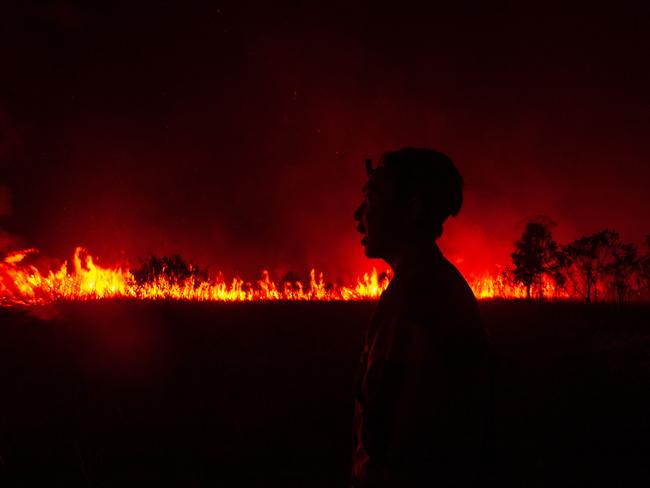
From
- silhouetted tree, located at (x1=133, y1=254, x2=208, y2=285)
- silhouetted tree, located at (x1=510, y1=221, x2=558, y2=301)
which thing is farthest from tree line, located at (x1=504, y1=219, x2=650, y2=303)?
silhouetted tree, located at (x1=133, y1=254, x2=208, y2=285)

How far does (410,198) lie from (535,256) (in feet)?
53.6

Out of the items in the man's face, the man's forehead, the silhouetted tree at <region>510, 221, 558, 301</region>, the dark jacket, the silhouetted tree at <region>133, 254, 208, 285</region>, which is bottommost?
the dark jacket

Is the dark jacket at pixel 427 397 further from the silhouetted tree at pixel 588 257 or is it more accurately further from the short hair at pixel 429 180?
the silhouetted tree at pixel 588 257

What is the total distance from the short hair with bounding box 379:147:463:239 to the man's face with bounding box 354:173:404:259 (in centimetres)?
4

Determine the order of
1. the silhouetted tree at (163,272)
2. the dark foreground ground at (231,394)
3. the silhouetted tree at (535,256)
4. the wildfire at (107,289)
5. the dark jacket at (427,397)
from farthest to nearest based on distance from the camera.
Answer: the silhouetted tree at (535,256)
the silhouetted tree at (163,272)
the wildfire at (107,289)
the dark foreground ground at (231,394)
the dark jacket at (427,397)

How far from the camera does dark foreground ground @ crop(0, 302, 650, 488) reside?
5.76m

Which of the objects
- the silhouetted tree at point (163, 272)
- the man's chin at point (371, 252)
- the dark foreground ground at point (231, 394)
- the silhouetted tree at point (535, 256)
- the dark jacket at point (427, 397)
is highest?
the silhouetted tree at point (535, 256)

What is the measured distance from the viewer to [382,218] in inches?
63.6

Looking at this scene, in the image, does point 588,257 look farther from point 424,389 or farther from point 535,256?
point 424,389

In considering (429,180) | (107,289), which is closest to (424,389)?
(429,180)

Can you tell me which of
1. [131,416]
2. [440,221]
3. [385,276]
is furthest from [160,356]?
[385,276]

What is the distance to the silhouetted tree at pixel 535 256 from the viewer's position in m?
16.4

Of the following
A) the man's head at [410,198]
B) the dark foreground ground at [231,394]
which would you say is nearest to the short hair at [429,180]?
the man's head at [410,198]

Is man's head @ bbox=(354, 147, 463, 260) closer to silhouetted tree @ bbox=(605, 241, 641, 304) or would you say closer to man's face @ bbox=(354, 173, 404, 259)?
man's face @ bbox=(354, 173, 404, 259)
